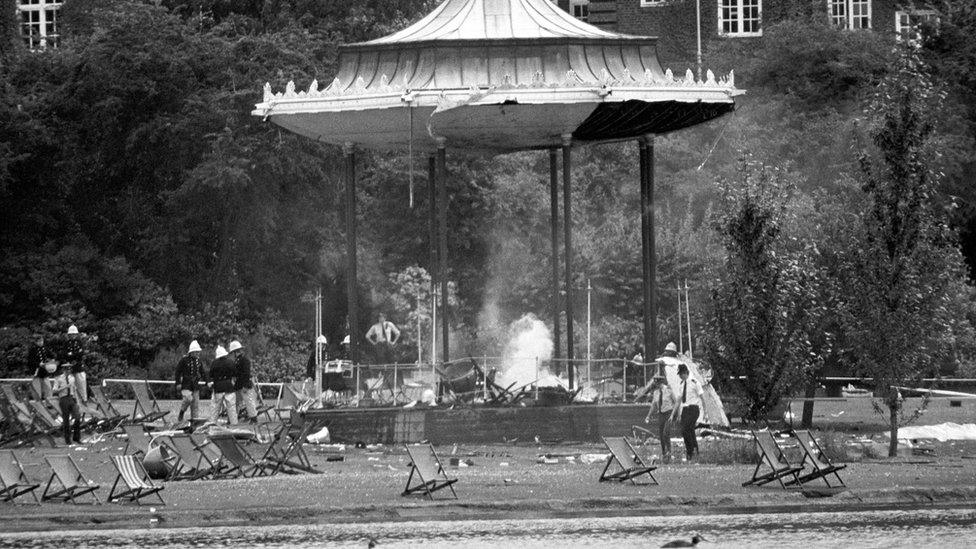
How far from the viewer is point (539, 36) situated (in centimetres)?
3634

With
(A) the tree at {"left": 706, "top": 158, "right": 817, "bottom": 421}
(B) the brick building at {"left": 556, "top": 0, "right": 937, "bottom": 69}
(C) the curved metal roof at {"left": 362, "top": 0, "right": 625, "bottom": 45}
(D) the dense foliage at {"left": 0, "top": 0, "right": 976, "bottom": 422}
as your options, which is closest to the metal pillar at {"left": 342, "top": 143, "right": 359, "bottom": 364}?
(C) the curved metal roof at {"left": 362, "top": 0, "right": 625, "bottom": 45}

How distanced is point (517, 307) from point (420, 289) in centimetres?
269

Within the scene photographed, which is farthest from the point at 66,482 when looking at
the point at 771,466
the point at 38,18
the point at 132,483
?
the point at 38,18

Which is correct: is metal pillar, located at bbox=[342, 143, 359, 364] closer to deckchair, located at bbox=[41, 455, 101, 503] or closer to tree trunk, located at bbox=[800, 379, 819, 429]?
tree trunk, located at bbox=[800, 379, 819, 429]

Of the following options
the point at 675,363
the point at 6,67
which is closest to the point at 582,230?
the point at 6,67

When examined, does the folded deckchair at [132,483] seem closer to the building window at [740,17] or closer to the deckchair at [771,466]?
the deckchair at [771,466]

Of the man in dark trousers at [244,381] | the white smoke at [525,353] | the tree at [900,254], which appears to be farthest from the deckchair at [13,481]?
the tree at [900,254]

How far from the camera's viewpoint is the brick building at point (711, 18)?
69.8m

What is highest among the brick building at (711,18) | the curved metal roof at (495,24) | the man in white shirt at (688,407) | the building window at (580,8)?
the building window at (580,8)

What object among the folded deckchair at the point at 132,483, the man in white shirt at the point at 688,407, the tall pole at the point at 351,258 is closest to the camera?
the folded deckchair at the point at 132,483

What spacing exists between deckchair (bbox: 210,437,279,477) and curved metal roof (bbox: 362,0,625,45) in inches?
374

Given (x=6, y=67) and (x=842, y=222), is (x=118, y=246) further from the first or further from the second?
(x=842, y=222)

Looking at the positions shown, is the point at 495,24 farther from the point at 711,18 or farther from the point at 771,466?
the point at 711,18

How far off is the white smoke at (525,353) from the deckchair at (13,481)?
34.7 feet
